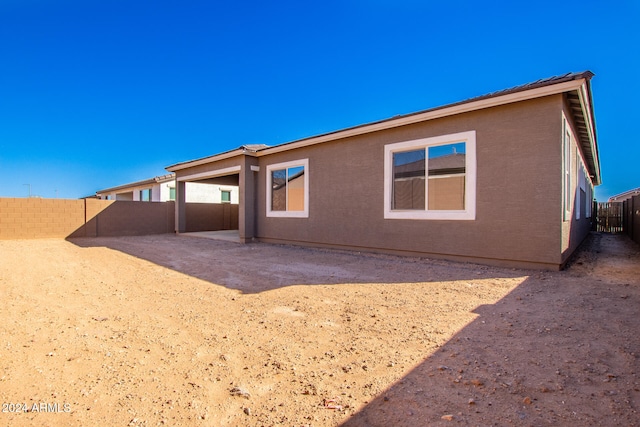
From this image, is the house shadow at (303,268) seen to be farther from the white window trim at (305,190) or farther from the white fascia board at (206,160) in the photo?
the white fascia board at (206,160)

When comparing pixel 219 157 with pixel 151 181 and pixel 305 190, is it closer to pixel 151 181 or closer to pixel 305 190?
pixel 305 190

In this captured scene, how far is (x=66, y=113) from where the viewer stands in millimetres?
19891

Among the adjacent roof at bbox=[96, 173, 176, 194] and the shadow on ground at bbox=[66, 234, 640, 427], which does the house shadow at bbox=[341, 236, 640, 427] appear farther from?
the adjacent roof at bbox=[96, 173, 176, 194]

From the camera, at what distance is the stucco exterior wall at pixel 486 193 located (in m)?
5.74

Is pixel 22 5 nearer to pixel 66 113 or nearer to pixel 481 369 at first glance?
pixel 66 113

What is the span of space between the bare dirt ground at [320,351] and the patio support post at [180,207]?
9731mm

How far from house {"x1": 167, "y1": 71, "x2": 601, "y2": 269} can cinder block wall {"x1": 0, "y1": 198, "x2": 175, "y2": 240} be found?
26.7 ft

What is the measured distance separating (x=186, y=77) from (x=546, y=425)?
68.4 ft

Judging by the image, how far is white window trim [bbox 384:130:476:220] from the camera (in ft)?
21.5

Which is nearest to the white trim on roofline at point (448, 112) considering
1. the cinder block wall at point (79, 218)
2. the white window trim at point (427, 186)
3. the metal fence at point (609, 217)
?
the white window trim at point (427, 186)

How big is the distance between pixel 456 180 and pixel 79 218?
1457 cm

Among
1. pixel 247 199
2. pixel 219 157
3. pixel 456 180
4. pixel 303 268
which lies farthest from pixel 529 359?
pixel 219 157

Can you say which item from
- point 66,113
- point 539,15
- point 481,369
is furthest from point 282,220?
point 66,113

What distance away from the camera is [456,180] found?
685 centimetres
